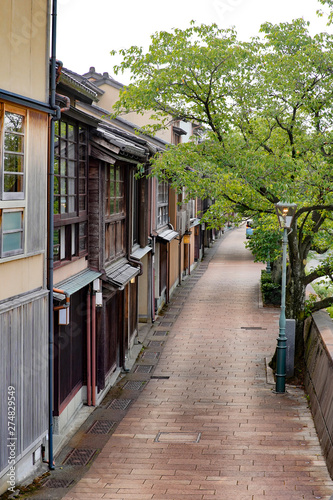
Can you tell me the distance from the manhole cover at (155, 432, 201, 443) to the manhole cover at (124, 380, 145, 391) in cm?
401

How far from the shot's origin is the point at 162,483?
11.5 m

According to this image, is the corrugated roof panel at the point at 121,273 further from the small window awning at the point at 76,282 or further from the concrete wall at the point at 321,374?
the concrete wall at the point at 321,374

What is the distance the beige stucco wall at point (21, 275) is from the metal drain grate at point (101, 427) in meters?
4.86

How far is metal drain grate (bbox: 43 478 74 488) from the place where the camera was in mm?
11352

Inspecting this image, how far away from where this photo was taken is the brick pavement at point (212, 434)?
11.3 meters

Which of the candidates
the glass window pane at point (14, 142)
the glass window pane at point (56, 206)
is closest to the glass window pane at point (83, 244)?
the glass window pane at point (56, 206)

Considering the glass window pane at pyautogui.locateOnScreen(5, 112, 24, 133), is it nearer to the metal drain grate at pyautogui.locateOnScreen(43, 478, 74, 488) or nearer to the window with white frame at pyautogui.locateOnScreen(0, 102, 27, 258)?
the window with white frame at pyautogui.locateOnScreen(0, 102, 27, 258)

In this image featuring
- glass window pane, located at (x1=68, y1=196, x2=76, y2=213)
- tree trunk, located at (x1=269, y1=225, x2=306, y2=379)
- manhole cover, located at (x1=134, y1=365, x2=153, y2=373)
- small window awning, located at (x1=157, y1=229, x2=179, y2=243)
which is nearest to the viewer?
glass window pane, located at (x1=68, y1=196, x2=76, y2=213)

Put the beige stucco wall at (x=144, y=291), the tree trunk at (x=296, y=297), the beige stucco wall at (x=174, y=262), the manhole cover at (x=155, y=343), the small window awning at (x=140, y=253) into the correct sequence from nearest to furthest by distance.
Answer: the tree trunk at (x=296, y=297), the small window awning at (x=140, y=253), the manhole cover at (x=155, y=343), the beige stucco wall at (x=144, y=291), the beige stucco wall at (x=174, y=262)

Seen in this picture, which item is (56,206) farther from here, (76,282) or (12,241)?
(12,241)

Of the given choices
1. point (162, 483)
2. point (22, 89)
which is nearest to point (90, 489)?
point (162, 483)

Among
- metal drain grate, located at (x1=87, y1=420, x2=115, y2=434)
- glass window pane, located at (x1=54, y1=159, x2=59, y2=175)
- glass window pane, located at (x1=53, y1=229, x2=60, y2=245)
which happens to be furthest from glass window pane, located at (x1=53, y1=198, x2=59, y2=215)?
metal drain grate, located at (x1=87, y1=420, x2=115, y2=434)

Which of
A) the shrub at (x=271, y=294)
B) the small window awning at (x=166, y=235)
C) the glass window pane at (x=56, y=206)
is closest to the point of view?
the glass window pane at (x=56, y=206)

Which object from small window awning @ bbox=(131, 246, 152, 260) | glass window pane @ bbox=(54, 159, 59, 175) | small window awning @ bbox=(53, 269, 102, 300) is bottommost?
small window awning @ bbox=(53, 269, 102, 300)
